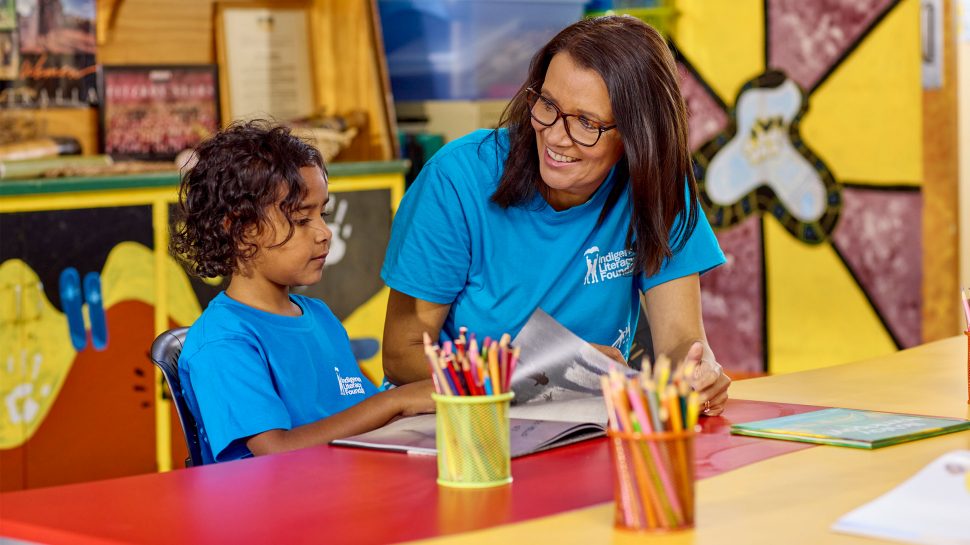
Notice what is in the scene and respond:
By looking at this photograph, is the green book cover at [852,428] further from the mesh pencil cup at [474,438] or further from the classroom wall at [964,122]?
the classroom wall at [964,122]

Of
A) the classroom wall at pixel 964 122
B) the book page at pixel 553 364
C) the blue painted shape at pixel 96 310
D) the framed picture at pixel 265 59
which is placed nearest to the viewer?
the book page at pixel 553 364

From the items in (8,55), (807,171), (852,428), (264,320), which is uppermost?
(8,55)

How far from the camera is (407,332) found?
192cm

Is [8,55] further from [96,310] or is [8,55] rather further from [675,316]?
Result: [675,316]

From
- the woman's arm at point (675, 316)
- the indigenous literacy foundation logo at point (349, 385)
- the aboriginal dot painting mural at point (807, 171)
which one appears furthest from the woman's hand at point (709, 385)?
the aboriginal dot painting mural at point (807, 171)

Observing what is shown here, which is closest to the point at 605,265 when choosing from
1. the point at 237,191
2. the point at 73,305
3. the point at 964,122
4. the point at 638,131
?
the point at 638,131

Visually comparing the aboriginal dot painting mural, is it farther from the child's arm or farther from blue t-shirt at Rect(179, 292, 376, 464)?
the child's arm

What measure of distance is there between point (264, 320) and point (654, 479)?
88 centimetres

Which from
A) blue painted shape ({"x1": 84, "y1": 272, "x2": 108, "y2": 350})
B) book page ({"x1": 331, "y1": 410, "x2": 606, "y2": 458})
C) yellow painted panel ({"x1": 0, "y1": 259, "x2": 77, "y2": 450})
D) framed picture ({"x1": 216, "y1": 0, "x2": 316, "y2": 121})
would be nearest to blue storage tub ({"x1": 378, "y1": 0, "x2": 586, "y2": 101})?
framed picture ({"x1": 216, "y1": 0, "x2": 316, "y2": 121})

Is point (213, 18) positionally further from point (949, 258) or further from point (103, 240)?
point (949, 258)

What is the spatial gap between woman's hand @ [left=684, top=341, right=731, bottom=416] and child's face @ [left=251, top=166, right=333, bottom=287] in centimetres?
56

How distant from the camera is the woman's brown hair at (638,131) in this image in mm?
1786

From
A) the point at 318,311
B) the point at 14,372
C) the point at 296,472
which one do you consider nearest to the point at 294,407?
Result: the point at 318,311

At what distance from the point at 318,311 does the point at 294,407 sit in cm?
27
